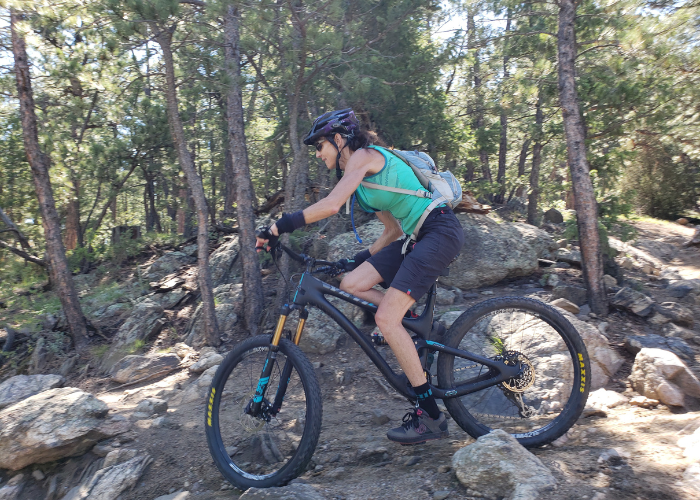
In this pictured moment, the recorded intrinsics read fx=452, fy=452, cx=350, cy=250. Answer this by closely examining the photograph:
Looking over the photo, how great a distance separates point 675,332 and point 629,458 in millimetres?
3818

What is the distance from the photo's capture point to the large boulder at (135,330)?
7844mm

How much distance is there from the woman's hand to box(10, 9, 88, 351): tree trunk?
7080 mm

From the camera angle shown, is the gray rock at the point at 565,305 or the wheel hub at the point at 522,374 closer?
the wheel hub at the point at 522,374

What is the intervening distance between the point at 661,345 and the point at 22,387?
774 cm

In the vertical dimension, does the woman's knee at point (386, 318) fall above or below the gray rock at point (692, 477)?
above

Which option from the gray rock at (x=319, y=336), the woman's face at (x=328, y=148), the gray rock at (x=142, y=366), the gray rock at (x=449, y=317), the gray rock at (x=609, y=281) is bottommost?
the gray rock at (x=142, y=366)

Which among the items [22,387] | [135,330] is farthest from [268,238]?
[135,330]

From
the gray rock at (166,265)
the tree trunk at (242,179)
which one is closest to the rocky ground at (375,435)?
the tree trunk at (242,179)

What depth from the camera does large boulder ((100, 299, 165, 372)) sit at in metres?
7.84

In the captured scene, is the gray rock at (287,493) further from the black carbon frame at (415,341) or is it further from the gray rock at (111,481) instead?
the gray rock at (111,481)

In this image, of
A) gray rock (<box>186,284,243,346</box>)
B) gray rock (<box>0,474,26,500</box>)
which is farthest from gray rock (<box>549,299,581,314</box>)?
gray rock (<box>0,474,26,500</box>)

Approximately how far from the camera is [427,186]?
318 cm

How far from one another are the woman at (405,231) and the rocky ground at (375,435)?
45cm

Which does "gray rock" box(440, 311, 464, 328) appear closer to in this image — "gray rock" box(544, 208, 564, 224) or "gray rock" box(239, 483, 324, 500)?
"gray rock" box(239, 483, 324, 500)
